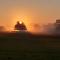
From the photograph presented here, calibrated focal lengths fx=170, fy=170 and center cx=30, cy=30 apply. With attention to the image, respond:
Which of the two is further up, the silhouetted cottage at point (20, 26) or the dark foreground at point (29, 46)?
the silhouetted cottage at point (20, 26)

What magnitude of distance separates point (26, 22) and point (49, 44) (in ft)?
1.75

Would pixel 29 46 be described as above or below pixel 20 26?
below

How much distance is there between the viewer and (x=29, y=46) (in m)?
1.07

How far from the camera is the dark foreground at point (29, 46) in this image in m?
1.05

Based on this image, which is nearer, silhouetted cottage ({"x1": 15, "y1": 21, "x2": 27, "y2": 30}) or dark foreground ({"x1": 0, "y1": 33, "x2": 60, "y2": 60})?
dark foreground ({"x1": 0, "y1": 33, "x2": 60, "y2": 60})

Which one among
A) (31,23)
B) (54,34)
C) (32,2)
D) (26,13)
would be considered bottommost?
(54,34)

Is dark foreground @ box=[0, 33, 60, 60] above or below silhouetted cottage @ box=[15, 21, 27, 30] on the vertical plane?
below

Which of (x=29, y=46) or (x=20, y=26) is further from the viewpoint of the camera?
(x=20, y=26)

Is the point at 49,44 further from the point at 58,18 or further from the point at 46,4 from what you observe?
the point at 46,4

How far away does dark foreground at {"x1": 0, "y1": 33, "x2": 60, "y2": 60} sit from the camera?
41.3 inches

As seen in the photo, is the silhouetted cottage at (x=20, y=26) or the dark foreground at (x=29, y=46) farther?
the silhouetted cottage at (x=20, y=26)

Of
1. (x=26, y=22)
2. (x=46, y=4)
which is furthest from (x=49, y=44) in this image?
(x=46, y=4)

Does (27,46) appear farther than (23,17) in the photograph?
No

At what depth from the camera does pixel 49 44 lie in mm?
1051
